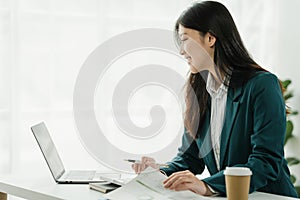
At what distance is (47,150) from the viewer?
2.18 m

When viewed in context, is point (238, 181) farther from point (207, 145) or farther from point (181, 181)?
point (207, 145)

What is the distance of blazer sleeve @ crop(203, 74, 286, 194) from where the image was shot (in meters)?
1.79

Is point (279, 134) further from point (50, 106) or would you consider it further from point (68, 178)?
point (50, 106)

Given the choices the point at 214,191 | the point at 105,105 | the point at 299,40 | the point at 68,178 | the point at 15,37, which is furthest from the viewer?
the point at 299,40

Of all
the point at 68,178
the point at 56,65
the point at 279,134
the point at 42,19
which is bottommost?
the point at 68,178

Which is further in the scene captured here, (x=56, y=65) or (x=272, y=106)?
(x=56, y=65)

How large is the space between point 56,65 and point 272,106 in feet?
6.64

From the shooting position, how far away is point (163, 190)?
1806 mm

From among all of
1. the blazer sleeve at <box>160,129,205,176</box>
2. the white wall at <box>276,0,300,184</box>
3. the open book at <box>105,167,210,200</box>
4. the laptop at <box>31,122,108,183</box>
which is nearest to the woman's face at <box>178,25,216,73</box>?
the blazer sleeve at <box>160,129,205,176</box>

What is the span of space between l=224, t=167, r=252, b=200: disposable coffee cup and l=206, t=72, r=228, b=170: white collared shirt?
0.48 metres

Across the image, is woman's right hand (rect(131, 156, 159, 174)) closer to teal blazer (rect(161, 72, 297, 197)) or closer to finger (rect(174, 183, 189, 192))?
teal blazer (rect(161, 72, 297, 197))

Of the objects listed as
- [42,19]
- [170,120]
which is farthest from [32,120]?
[170,120]

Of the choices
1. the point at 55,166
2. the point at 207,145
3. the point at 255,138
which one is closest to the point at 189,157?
the point at 207,145

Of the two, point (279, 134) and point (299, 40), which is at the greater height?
point (299, 40)
